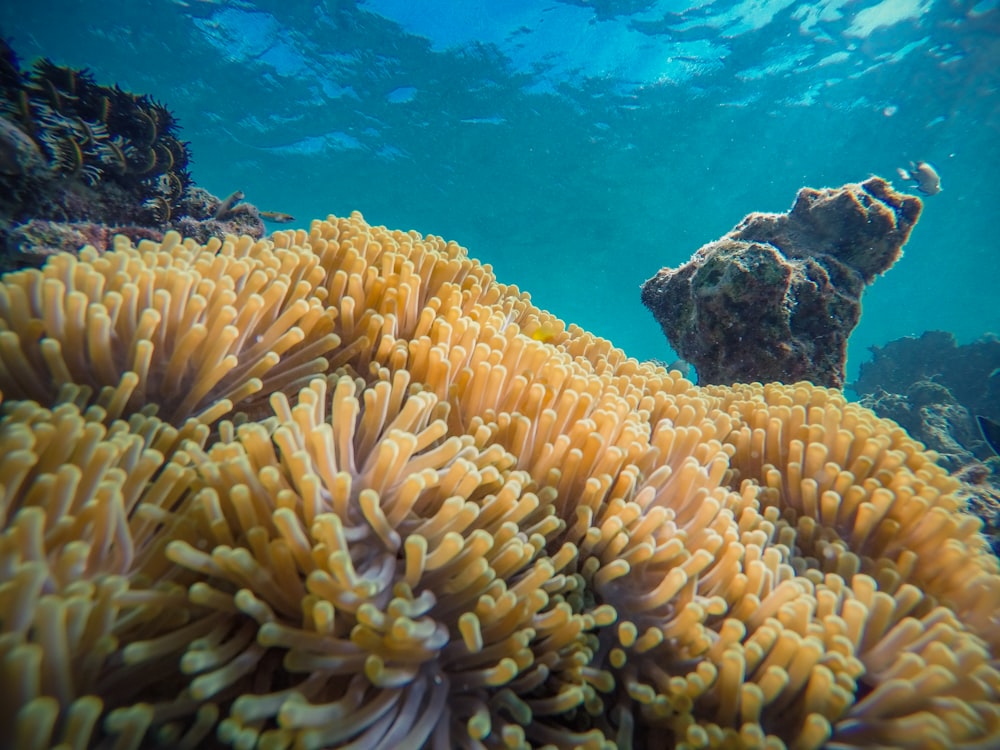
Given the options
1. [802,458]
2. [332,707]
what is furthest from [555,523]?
[802,458]

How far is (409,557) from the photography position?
1085 millimetres

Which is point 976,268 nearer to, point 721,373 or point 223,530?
point 721,373

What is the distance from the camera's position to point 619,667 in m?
1.33

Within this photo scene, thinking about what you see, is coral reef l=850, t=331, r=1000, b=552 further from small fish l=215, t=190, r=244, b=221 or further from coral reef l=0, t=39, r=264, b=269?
coral reef l=0, t=39, r=264, b=269

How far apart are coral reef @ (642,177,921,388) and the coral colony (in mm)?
2433

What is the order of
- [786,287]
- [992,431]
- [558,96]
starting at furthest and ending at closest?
1. [558,96]
2. [992,431]
3. [786,287]

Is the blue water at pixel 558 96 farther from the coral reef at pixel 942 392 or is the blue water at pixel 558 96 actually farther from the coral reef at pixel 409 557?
the coral reef at pixel 409 557

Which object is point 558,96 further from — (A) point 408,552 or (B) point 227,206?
(A) point 408,552

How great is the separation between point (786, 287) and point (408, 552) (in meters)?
4.29

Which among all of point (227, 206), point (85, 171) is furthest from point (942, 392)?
point (85, 171)

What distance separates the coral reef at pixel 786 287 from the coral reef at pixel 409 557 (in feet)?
8.43

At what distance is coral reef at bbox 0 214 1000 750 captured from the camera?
39.6 inches

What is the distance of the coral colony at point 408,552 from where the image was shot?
101 cm

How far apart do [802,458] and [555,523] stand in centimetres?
131
